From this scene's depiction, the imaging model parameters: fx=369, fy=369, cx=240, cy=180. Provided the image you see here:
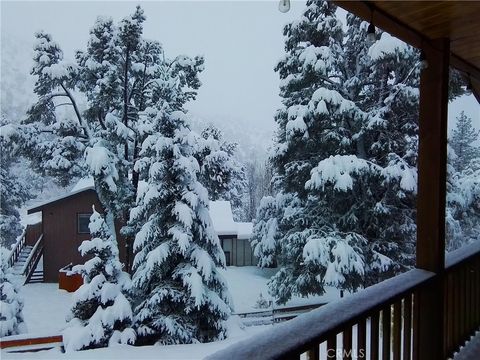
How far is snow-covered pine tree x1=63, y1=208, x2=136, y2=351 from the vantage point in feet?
20.7

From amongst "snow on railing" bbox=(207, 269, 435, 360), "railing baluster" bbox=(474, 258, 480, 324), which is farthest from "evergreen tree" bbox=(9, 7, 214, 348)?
"snow on railing" bbox=(207, 269, 435, 360)

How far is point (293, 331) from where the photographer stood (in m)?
1.24

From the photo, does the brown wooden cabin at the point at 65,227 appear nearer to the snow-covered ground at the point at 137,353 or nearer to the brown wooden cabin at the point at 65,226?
the brown wooden cabin at the point at 65,226

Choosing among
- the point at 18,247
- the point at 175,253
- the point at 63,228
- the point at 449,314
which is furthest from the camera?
the point at 18,247

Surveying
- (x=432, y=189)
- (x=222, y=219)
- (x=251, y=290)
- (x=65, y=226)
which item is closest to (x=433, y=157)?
(x=432, y=189)

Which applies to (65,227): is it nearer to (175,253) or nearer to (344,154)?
(175,253)

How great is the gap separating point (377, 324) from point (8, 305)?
7697 millimetres

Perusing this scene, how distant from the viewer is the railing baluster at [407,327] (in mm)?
1864

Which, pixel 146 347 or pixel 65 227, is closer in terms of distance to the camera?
pixel 146 347

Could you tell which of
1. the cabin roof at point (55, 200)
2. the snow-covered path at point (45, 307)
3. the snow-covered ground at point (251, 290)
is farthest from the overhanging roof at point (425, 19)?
the cabin roof at point (55, 200)

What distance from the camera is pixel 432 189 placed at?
84.5 inches

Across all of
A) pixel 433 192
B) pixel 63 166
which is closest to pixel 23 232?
pixel 63 166

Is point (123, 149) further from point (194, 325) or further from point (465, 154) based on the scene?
point (465, 154)

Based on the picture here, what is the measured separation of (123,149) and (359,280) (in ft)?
22.2
